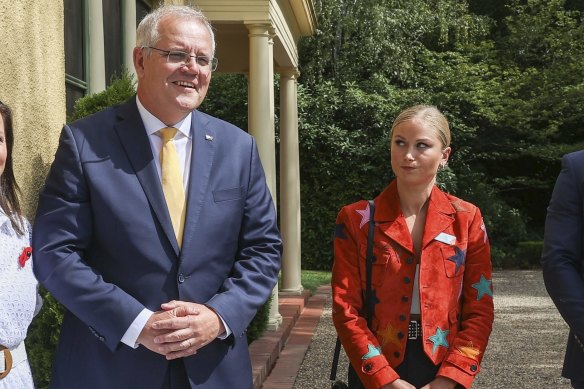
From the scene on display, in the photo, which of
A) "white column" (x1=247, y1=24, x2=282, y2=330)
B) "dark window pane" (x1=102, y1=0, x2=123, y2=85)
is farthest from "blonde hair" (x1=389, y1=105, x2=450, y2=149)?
"white column" (x1=247, y1=24, x2=282, y2=330)

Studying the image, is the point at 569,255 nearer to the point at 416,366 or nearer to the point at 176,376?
the point at 416,366

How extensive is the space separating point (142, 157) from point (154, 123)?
0.15 meters

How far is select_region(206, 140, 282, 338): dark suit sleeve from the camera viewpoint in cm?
287

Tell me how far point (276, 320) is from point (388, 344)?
20.7 ft

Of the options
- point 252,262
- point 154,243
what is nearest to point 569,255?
point 252,262

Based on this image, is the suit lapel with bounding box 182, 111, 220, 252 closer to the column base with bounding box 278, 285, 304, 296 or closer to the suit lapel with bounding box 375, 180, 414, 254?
the suit lapel with bounding box 375, 180, 414, 254

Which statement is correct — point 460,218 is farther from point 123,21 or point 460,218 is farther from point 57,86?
point 123,21

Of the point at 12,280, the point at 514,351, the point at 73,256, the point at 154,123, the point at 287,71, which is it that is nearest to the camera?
the point at 73,256

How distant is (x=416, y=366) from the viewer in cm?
336

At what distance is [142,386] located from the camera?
2.84 m

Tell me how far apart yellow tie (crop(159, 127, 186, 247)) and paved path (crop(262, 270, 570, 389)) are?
4539mm

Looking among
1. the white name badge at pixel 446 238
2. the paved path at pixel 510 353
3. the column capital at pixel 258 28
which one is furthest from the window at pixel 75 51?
the white name badge at pixel 446 238

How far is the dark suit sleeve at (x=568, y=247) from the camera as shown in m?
3.10

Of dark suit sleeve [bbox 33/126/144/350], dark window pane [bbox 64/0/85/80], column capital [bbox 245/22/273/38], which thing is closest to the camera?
dark suit sleeve [bbox 33/126/144/350]
